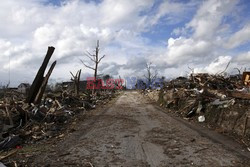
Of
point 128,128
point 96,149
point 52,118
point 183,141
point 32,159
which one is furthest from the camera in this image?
point 52,118

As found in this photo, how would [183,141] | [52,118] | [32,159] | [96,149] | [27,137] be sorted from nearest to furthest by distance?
[32,159], [96,149], [183,141], [27,137], [52,118]

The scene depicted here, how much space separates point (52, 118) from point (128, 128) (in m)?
3.48

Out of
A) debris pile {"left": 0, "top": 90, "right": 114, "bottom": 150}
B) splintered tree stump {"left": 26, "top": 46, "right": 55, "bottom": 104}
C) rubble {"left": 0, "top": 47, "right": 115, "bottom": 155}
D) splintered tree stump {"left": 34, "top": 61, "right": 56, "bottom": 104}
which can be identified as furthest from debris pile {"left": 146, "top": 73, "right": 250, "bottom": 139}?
splintered tree stump {"left": 26, "top": 46, "right": 55, "bottom": 104}

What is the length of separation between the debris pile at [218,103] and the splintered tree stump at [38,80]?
7.49 metres

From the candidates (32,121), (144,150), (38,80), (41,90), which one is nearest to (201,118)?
(144,150)

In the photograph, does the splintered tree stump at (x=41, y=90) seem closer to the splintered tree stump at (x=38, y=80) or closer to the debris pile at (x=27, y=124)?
the splintered tree stump at (x=38, y=80)

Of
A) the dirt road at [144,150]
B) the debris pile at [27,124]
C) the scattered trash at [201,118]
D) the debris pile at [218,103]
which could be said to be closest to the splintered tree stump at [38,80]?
the debris pile at [27,124]

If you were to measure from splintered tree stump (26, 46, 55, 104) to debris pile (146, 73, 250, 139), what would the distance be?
7492 mm

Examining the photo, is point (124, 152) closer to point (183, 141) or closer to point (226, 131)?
point (183, 141)

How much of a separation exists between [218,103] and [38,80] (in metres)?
8.85

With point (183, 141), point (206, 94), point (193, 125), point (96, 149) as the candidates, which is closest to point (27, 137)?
point (96, 149)

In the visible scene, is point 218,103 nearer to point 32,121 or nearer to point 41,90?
point 32,121

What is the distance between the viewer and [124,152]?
533cm

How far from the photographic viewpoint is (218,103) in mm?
8492
